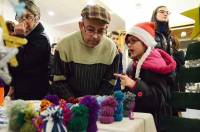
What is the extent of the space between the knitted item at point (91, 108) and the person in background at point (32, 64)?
61 centimetres

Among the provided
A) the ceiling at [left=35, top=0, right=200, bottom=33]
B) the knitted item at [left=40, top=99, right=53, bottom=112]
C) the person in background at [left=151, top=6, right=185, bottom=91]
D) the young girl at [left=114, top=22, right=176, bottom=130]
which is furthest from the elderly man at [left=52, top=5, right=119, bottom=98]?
the ceiling at [left=35, top=0, right=200, bottom=33]

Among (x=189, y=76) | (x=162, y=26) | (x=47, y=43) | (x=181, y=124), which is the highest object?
(x=162, y=26)

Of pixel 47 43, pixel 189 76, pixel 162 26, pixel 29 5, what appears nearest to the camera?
pixel 189 76

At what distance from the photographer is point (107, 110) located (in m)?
0.93

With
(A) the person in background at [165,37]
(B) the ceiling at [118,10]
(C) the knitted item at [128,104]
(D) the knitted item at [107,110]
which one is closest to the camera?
(D) the knitted item at [107,110]

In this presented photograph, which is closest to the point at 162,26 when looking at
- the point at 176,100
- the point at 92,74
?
the point at 92,74

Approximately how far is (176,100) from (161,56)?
764 millimetres

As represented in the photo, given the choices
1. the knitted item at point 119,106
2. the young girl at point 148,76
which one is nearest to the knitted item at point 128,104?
the knitted item at point 119,106

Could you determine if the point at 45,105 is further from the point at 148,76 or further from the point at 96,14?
the point at 148,76

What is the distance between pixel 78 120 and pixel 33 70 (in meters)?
0.74

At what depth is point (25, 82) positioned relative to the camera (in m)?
1.37

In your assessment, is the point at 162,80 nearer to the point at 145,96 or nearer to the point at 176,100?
the point at 145,96

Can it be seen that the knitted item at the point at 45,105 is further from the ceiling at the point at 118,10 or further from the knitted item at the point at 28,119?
the ceiling at the point at 118,10

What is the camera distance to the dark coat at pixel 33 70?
1.30 m
